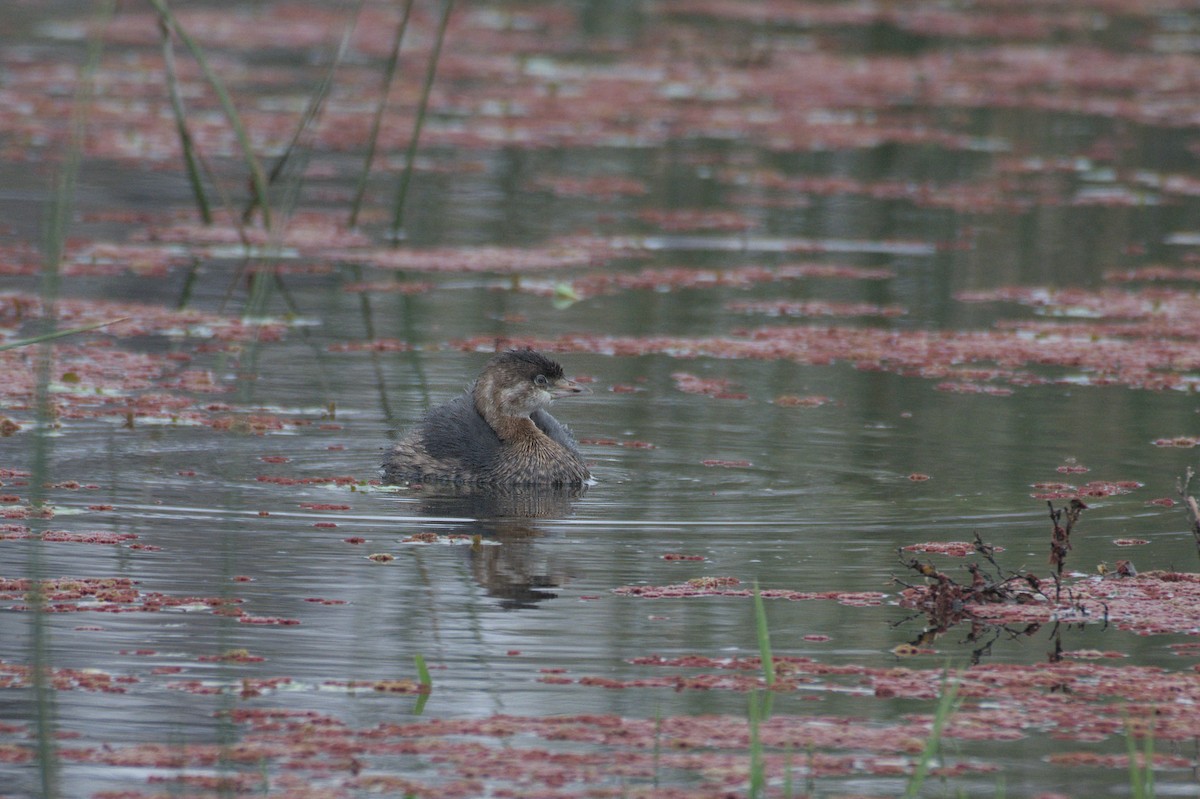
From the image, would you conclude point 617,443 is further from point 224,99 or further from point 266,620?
point 266,620

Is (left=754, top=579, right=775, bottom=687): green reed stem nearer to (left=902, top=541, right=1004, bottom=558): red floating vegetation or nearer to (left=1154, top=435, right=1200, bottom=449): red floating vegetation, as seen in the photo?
(left=902, top=541, right=1004, bottom=558): red floating vegetation

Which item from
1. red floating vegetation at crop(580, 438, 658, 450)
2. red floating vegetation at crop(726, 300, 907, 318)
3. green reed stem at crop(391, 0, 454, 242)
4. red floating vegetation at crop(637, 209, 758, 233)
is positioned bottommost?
red floating vegetation at crop(580, 438, 658, 450)

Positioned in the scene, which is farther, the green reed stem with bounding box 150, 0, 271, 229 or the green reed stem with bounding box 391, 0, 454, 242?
the green reed stem with bounding box 391, 0, 454, 242

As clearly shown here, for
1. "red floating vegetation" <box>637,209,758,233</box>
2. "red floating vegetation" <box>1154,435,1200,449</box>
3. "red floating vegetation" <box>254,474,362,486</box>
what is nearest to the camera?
"red floating vegetation" <box>254,474,362,486</box>

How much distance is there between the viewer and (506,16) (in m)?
35.5

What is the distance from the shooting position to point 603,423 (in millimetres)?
12438

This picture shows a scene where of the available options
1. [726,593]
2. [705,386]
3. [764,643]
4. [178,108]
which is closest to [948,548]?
[726,593]

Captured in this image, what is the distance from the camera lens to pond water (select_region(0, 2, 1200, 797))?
7.12 m

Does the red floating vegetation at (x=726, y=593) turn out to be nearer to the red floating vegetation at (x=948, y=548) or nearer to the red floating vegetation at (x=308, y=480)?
the red floating vegetation at (x=948, y=548)

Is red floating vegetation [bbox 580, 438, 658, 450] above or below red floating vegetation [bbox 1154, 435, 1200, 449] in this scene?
below

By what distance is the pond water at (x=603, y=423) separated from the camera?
23.4 ft

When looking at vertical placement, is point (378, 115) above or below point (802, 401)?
above

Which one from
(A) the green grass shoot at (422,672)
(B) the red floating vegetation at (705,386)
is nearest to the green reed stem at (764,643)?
(A) the green grass shoot at (422,672)

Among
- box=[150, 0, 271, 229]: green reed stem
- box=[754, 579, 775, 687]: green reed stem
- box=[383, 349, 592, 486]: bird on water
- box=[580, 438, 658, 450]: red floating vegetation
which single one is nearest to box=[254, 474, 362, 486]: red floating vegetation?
box=[383, 349, 592, 486]: bird on water
